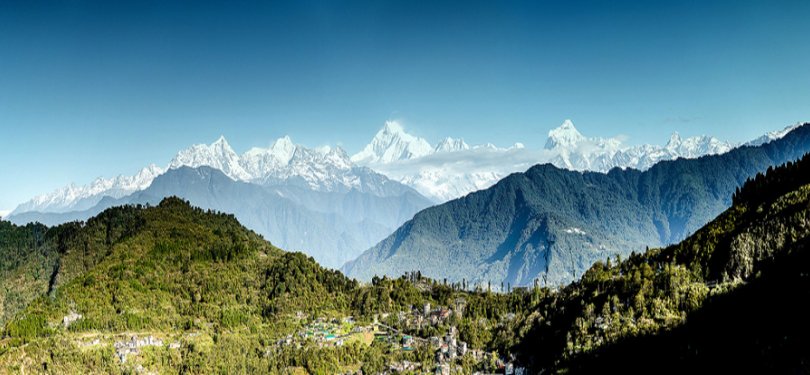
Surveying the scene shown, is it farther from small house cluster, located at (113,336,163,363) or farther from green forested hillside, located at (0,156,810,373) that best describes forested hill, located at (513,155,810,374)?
small house cluster, located at (113,336,163,363)

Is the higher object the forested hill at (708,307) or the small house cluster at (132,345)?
the forested hill at (708,307)

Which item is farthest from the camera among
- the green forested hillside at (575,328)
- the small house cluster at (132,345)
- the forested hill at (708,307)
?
the small house cluster at (132,345)

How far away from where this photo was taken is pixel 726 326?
112500 millimetres

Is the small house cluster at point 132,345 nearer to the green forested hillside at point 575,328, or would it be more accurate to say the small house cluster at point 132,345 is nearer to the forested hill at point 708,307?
the green forested hillside at point 575,328

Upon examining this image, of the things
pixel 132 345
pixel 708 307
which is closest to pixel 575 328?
pixel 708 307

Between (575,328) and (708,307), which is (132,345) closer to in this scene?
(575,328)

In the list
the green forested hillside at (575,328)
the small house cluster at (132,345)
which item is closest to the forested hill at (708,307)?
the green forested hillside at (575,328)

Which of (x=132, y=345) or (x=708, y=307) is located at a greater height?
(x=708, y=307)

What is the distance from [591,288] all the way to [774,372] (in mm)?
85654

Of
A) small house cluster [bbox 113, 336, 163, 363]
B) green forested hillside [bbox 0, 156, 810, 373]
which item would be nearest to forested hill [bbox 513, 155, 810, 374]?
green forested hillside [bbox 0, 156, 810, 373]

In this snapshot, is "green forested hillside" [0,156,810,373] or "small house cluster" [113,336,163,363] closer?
"green forested hillside" [0,156,810,373]

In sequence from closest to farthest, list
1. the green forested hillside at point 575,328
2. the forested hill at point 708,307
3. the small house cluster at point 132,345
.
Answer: the forested hill at point 708,307 < the green forested hillside at point 575,328 < the small house cluster at point 132,345

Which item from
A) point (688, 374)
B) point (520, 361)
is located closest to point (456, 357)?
point (520, 361)

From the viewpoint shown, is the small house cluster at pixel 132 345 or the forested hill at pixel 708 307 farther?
the small house cluster at pixel 132 345
